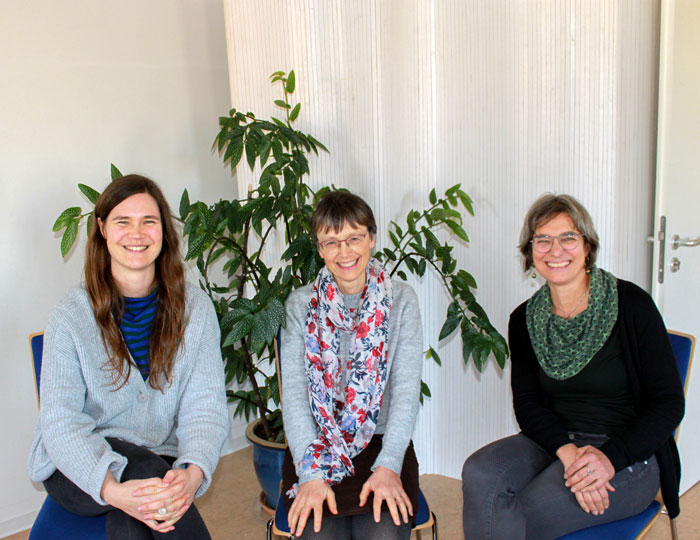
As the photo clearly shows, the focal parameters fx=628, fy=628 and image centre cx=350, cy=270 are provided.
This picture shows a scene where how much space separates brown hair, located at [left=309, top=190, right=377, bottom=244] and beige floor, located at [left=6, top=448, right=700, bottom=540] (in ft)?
4.25

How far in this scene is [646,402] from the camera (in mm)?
1684

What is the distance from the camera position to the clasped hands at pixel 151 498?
1503 mm

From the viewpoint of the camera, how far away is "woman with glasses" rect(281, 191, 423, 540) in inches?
68.1

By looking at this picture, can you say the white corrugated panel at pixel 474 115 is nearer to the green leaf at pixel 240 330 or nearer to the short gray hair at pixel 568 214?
the short gray hair at pixel 568 214

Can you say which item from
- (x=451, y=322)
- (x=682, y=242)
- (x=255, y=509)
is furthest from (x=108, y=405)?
(x=682, y=242)

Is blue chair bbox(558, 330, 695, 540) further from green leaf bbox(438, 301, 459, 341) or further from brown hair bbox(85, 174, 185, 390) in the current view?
brown hair bbox(85, 174, 185, 390)

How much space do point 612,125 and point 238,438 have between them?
2362 millimetres

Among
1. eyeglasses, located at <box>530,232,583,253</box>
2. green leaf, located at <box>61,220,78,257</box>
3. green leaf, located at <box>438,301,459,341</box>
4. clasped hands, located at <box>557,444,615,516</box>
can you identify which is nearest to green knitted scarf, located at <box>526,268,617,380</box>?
eyeglasses, located at <box>530,232,583,253</box>

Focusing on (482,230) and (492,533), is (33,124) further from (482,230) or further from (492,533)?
(492,533)

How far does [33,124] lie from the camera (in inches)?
98.3

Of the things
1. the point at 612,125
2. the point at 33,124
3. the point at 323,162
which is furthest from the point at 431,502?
the point at 33,124

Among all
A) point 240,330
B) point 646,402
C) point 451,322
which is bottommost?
point 646,402

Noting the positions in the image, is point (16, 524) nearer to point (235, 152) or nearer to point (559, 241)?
point (235, 152)

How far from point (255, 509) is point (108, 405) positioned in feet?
3.97
